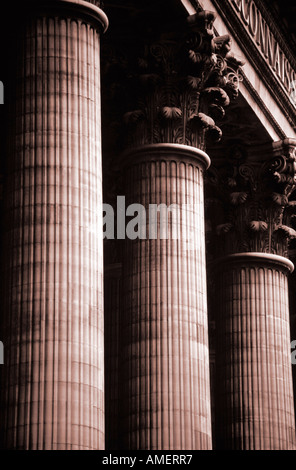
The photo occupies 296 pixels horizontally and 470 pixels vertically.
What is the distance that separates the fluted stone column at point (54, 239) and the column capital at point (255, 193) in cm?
1464

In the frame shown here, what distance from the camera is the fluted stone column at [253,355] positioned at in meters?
48.2

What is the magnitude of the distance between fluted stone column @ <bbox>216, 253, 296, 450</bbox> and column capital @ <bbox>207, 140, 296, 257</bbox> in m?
0.63

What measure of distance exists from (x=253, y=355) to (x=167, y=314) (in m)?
9.01

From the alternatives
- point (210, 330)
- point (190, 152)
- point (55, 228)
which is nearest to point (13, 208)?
point (55, 228)

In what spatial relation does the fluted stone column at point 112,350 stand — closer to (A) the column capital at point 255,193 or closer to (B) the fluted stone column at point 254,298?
(B) the fluted stone column at point 254,298

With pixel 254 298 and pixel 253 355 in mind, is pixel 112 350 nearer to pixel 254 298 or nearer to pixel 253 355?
pixel 253 355

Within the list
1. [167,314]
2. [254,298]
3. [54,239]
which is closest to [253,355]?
[254,298]

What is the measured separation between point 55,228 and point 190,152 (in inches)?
354

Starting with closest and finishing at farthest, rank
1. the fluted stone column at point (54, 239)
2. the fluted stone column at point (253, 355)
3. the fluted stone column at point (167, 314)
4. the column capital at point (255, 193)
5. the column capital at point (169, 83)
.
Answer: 1. the fluted stone column at point (54, 239)
2. the fluted stone column at point (167, 314)
3. the column capital at point (169, 83)
4. the fluted stone column at point (253, 355)
5. the column capital at point (255, 193)

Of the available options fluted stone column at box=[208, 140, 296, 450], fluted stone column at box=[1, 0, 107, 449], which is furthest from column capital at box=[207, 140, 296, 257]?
fluted stone column at box=[1, 0, 107, 449]

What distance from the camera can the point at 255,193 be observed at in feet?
166

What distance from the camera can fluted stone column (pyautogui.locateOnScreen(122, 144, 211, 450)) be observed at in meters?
39.6

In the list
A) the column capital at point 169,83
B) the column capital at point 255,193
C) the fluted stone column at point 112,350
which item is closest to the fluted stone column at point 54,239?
the column capital at point 169,83
